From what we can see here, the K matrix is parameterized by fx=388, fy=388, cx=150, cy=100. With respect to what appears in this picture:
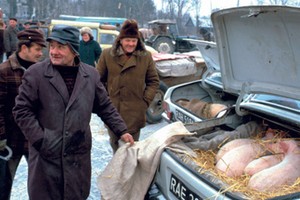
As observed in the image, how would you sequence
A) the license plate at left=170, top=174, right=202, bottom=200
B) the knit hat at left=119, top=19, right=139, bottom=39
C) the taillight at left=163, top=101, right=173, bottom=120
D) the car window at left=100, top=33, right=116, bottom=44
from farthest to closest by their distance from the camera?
the car window at left=100, top=33, right=116, bottom=44 < the taillight at left=163, top=101, right=173, bottom=120 < the knit hat at left=119, top=19, right=139, bottom=39 < the license plate at left=170, top=174, right=202, bottom=200

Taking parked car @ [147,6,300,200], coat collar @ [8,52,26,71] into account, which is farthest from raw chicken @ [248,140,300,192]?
coat collar @ [8,52,26,71]

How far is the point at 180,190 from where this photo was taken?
243 centimetres

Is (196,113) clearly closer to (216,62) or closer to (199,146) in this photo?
Result: (216,62)

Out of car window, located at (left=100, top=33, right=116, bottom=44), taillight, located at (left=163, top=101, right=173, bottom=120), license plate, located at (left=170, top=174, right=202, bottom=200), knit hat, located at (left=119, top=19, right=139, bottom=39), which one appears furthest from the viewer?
car window, located at (left=100, top=33, right=116, bottom=44)

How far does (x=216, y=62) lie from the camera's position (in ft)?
16.3

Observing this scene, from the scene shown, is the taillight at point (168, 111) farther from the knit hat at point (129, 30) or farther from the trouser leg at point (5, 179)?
the trouser leg at point (5, 179)

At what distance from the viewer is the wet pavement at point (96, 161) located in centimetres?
412

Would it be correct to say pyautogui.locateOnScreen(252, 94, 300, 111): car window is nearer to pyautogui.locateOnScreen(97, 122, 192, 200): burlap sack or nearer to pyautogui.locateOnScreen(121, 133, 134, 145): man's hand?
pyautogui.locateOnScreen(97, 122, 192, 200): burlap sack

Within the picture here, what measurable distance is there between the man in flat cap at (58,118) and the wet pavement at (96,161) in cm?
134

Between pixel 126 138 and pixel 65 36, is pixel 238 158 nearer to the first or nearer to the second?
pixel 126 138

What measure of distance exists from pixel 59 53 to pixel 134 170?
982 mm

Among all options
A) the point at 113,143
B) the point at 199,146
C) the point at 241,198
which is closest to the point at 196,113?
the point at 113,143

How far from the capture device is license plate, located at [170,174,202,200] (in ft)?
7.58

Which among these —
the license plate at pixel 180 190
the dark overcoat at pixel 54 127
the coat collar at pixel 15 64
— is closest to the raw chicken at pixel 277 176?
the license plate at pixel 180 190
